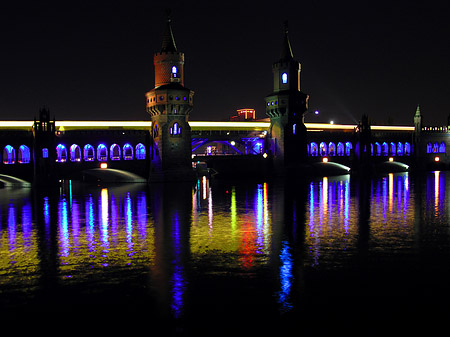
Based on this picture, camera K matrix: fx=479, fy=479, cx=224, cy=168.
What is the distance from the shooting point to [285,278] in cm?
1947

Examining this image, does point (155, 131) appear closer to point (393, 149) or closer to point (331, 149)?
point (331, 149)

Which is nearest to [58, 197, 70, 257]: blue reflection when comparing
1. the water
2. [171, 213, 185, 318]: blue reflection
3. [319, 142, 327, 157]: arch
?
the water

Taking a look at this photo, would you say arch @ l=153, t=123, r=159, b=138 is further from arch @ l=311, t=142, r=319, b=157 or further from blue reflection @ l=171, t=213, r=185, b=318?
blue reflection @ l=171, t=213, r=185, b=318

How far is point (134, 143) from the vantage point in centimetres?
6994

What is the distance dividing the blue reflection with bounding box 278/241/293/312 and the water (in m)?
0.07

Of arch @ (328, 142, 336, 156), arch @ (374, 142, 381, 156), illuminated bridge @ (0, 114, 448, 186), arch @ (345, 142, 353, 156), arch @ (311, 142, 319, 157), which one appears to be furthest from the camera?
arch @ (374, 142, 381, 156)

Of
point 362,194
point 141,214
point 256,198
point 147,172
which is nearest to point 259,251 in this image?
point 141,214

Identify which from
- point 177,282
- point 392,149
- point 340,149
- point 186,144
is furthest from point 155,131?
point 392,149

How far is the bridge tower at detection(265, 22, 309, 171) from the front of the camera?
8188 centimetres

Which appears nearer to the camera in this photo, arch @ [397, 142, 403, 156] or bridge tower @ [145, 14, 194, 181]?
bridge tower @ [145, 14, 194, 181]

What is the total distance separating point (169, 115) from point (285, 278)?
51.7m

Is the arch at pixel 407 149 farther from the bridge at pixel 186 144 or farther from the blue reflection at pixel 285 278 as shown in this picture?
the blue reflection at pixel 285 278

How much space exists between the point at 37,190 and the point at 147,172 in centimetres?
1649

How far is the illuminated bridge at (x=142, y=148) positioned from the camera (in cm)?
6097
